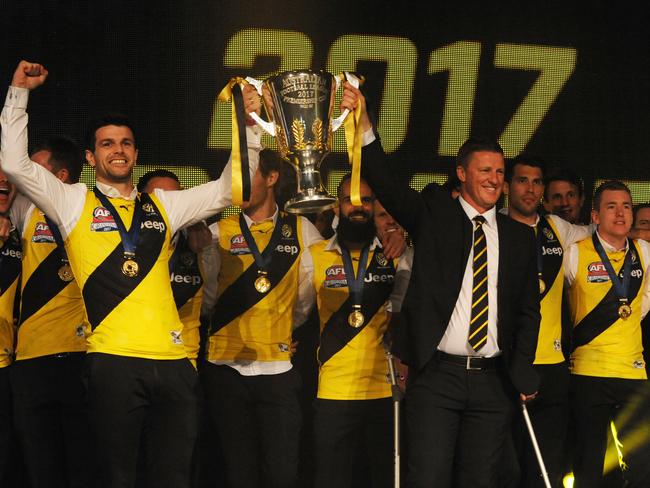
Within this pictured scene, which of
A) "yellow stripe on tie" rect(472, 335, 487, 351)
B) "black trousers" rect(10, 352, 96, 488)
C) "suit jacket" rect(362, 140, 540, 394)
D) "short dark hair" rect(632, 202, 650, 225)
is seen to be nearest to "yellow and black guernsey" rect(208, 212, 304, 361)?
"black trousers" rect(10, 352, 96, 488)

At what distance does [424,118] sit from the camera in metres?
6.03

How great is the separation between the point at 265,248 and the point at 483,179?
3.78ft

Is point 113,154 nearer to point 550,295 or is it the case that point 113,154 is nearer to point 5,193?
point 5,193

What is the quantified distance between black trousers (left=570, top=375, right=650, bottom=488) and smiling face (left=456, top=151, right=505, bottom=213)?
53.6 inches

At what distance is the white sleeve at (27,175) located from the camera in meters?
3.90

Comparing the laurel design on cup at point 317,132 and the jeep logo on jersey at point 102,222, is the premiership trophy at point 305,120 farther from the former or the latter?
the jeep logo on jersey at point 102,222

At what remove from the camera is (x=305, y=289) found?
5.25 metres

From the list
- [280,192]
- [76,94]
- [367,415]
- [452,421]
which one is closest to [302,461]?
[367,415]

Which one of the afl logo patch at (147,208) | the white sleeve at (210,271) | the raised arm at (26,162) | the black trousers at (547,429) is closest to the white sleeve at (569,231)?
the black trousers at (547,429)

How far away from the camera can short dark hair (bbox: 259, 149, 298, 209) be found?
525cm

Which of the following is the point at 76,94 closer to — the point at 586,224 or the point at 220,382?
the point at 220,382

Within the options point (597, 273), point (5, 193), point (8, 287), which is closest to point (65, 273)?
point (8, 287)

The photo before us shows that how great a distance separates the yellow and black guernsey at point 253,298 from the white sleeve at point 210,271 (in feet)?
0.08

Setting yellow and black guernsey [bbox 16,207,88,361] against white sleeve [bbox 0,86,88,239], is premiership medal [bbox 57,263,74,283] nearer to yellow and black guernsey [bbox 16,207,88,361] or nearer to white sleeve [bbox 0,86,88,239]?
yellow and black guernsey [bbox 16,207,88,361]
